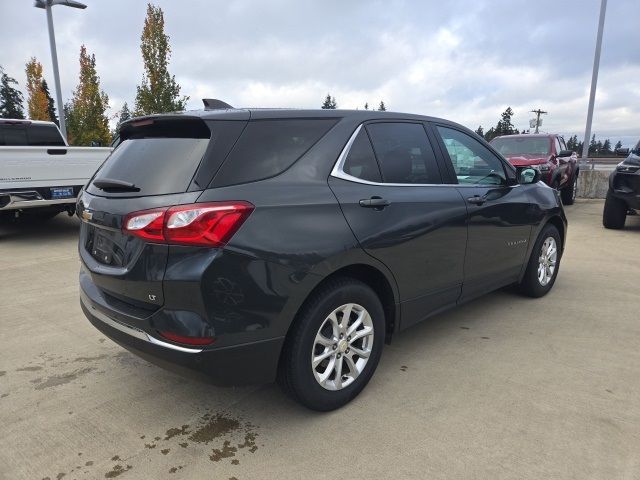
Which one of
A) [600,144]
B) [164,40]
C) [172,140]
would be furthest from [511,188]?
[600,144]

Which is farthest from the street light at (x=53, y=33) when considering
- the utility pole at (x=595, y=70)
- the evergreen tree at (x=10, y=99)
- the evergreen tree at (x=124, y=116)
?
the evergreen tree at (x=10, y=99)

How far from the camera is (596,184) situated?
13.7m

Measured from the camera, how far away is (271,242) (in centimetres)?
226

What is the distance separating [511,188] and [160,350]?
3.17 m

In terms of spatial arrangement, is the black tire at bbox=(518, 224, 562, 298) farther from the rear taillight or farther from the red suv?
the red suv

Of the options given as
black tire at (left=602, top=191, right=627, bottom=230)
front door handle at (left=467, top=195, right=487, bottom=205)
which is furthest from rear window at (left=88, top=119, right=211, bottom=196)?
black tire at (left=602, top=191, right=627, bottom=230)

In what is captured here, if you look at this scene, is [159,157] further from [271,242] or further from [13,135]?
[13,135]

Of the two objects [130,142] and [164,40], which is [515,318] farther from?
[164,40]

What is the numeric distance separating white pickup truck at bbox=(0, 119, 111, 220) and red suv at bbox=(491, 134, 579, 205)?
26.7ft

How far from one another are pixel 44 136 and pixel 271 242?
8.59 m

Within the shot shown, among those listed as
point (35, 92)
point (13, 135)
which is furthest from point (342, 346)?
point (35, 92)

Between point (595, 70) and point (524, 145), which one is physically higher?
point (595, 70)

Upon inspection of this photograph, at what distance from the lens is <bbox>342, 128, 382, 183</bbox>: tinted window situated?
9.05 ft

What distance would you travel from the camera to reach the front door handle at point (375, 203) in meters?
2.70
